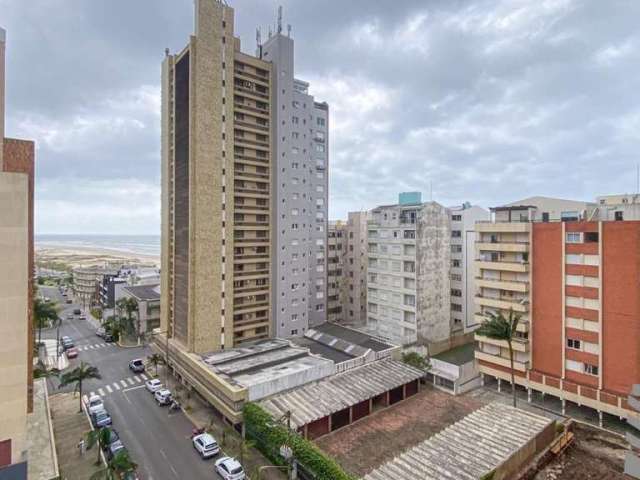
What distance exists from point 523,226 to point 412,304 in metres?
18.2

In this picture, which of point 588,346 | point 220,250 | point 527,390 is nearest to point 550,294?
point 588,346

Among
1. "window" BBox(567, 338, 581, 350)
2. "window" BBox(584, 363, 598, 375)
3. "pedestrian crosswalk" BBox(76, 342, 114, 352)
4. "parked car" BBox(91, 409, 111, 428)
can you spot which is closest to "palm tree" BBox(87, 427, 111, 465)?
"parked car" BBox(91, 409, 111, 428)

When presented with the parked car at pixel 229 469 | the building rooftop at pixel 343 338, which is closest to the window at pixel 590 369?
the building rooftop at pixel 343 338

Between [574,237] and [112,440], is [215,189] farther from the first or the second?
[574,237]

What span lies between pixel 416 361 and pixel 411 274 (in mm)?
12273

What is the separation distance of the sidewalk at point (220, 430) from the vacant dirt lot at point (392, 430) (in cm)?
554

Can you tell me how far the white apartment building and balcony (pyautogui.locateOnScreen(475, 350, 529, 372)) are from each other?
1405cm

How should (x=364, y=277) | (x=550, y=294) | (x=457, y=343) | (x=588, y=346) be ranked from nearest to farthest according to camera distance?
(x=588, y=346) → (x=550, y=294) → (x=457, y=343) → (x=364, y=277)

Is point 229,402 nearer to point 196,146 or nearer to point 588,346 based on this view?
point 196,146

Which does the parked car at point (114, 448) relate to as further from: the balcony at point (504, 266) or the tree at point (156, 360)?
the balcony at point (504, 266)

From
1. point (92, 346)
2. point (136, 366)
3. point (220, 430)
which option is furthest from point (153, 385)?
point (92, 346)

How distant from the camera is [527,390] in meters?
42.4

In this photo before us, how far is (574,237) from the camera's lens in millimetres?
38469

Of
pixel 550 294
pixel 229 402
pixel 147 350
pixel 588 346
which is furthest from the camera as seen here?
pixel 147 350
